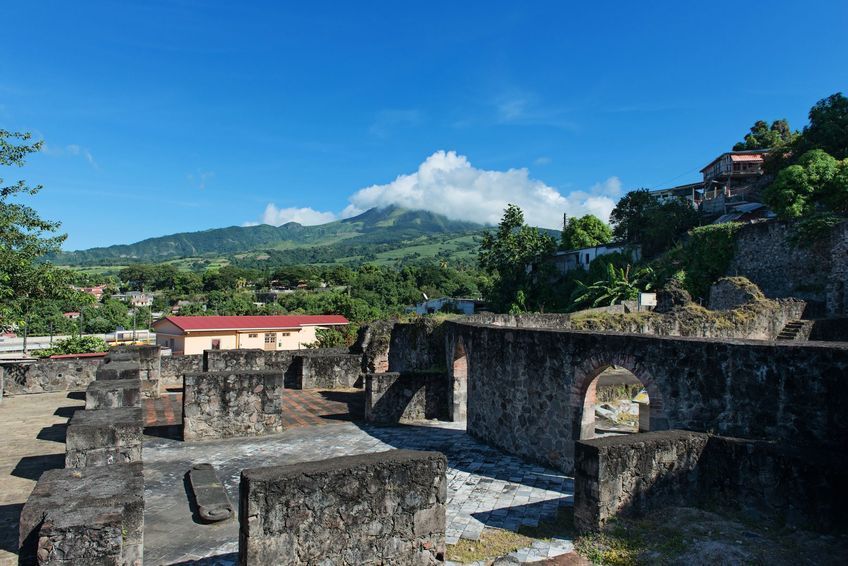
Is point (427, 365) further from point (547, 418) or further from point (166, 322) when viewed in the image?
point (166, 322)

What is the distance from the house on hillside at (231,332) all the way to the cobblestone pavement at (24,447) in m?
16.8

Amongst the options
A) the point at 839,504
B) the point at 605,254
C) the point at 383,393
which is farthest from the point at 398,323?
the point at 605,254

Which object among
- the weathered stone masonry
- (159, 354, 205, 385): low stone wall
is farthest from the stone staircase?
(159, 354, 205, 385): low stone wall

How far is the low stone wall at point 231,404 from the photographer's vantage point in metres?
13.3

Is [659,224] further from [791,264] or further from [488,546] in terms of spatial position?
[488,546]

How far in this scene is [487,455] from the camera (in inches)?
474

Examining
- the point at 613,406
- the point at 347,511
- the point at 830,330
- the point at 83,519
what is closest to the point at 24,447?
the point at 83,519

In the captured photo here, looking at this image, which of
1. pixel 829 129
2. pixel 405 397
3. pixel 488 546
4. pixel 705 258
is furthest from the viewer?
pixel 829 129

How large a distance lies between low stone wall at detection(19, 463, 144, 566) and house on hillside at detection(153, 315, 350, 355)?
28247 millimetres

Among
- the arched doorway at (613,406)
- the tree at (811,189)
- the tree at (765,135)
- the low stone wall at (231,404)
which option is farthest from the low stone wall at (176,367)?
the tree at (765,135)

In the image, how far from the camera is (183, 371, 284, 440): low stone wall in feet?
43.6

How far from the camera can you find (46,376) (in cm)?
1923

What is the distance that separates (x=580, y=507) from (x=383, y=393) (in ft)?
28.5

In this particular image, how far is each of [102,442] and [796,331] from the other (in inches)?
862
